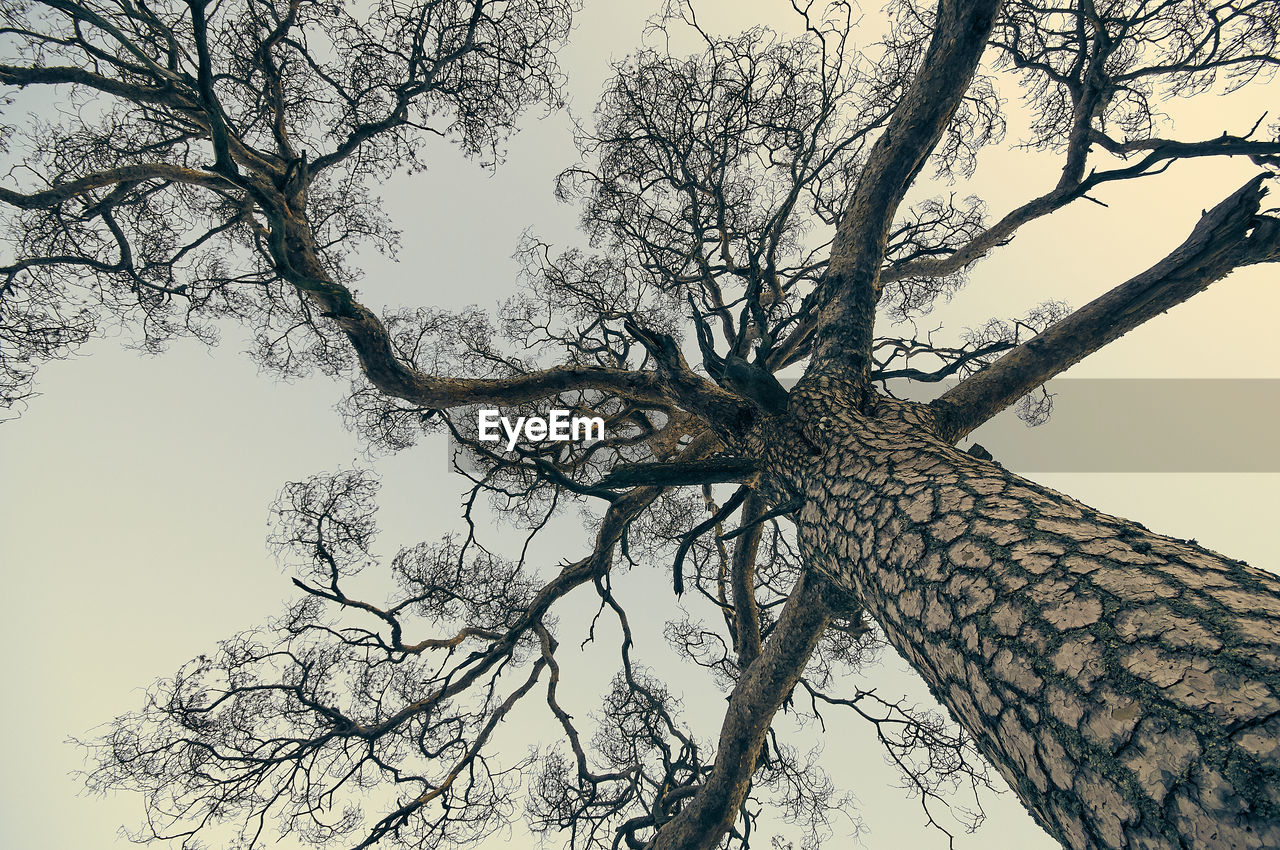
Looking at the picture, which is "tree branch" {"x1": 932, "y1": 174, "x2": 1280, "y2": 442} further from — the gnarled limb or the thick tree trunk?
the gnarled limb

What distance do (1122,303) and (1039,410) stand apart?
12.0 feet

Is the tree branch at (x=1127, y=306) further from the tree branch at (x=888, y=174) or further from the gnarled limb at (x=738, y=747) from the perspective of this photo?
the gnarled limb at (x=738, y=747)

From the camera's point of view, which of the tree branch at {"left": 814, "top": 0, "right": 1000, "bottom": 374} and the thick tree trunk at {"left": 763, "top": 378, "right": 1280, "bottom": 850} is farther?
the tree branch at {"left": 814, "top": 0, "right": 1000, "bottom": 374}

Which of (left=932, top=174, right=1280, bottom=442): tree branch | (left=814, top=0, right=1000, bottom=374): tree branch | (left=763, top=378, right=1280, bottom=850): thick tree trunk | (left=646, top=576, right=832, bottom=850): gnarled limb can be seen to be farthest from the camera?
(left=646, top=576, right=832, bottom=850): gnarled limb

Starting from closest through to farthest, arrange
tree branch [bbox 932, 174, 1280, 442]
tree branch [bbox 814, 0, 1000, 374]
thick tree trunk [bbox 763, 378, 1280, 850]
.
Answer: thick tree trunk [bbox 763, 378, 1280, 850], tree branch [bbox 932, 174, 1280, 442], tree branch [bbox 814, 0, 1000, 374]

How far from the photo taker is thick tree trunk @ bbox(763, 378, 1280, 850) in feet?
2.83

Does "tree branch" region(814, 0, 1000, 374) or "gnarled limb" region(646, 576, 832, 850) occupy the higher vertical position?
"tree branch" region(814, 0, 1000, 374)

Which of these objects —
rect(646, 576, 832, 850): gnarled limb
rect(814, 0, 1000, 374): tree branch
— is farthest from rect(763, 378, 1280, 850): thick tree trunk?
rect(646, 576, 832, 850): gnarled limb

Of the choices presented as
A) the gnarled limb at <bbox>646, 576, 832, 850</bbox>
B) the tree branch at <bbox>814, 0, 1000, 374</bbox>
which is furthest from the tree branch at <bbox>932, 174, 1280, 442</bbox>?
the gnarled limb at <bbox>646, 576, 832, 850</bbox>

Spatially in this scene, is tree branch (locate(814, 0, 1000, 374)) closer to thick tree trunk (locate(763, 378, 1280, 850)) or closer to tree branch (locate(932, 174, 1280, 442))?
tree branch (locate(932, 174, 1280, 442))

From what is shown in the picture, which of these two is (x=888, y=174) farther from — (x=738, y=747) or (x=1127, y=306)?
(x=738, y=747)

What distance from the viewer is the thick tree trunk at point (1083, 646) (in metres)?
0.86

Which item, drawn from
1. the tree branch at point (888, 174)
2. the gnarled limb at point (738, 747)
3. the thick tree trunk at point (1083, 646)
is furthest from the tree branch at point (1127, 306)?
the gnarled limb at point (738, 747)

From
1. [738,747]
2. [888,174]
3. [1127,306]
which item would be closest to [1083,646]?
[1127,306]
